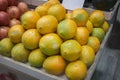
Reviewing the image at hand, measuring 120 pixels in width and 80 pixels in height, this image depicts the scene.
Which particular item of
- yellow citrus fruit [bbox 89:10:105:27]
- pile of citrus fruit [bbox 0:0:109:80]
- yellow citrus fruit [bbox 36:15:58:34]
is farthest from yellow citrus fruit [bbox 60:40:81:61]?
yellow citrus fruit [bbox 89:10:105:27]

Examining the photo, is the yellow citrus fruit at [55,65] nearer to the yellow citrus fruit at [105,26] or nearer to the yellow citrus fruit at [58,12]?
the yellow citrus fruit at [58,12]

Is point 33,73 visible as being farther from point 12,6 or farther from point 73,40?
point 12,6

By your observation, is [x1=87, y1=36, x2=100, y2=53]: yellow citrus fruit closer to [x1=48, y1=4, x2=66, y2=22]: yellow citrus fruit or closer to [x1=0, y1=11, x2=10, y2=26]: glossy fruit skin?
[x1=48, y1=4, x2=66, y2=22]: yellow citrus fruit

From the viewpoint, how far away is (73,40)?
37.6 inches

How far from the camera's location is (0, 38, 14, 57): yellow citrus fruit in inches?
42.3

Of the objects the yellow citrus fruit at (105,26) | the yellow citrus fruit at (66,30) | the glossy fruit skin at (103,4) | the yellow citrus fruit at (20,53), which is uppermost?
the yellow citrus fruit at (66,30)

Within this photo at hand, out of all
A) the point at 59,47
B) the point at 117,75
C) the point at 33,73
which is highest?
the point at 59,47

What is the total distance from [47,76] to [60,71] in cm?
6

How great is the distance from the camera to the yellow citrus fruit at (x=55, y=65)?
3.04 ft

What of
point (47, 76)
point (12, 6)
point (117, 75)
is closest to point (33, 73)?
point (47, 76)

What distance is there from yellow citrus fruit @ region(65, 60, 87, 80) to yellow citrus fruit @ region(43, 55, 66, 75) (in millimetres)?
31

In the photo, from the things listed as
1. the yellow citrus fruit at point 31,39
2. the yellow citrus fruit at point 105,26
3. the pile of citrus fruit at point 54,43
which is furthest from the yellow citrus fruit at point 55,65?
the yellow citrus fruit at point 105,26

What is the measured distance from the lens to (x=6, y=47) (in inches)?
42.3

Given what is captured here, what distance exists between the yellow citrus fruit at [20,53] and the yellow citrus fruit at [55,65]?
133mm
